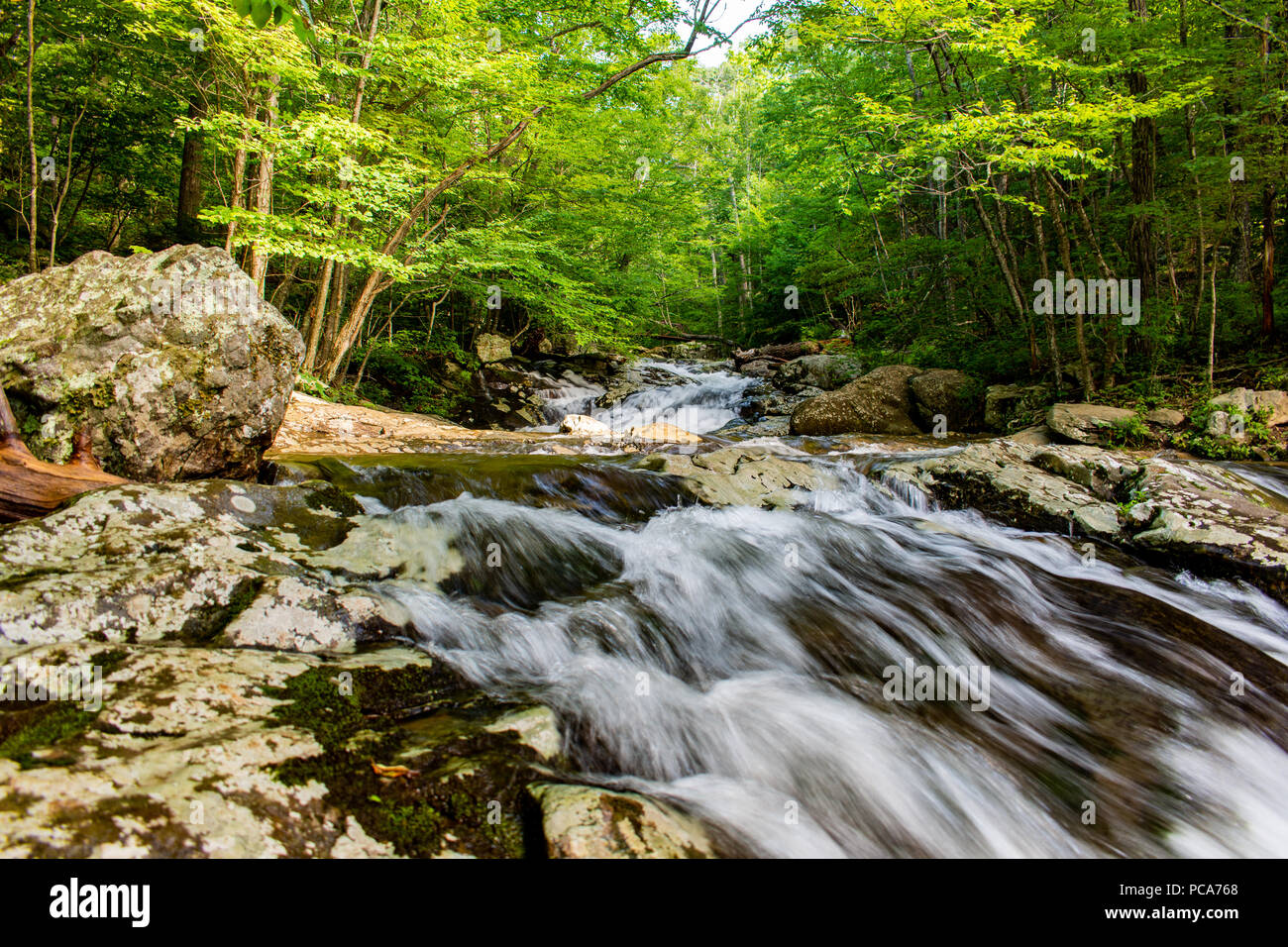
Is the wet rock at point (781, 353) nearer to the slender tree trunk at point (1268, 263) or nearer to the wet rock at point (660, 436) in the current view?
the wet rock at point (660, 436)

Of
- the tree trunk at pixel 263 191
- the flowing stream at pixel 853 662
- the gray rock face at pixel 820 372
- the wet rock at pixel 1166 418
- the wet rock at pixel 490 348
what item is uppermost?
the tree trunk at pixel 263 191

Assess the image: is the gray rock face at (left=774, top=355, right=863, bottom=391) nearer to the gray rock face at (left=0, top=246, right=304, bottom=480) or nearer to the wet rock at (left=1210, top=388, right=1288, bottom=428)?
the wet rock at (left=1210, top=388, right=1288, bottom=428)

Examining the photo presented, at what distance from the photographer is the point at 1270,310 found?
28.4ft

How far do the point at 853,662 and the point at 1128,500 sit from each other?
4014mm

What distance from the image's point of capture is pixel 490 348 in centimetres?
1680

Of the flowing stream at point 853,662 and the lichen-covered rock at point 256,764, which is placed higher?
the lichen-covered rock at point 256,764

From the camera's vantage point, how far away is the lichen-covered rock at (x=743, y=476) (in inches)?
243

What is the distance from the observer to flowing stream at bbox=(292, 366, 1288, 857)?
2.65 metres

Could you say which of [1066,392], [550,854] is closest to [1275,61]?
[1066,392]

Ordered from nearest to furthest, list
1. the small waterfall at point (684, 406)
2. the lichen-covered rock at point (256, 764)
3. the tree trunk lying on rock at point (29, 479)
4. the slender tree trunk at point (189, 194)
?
the lichen-covered rock at point (256, 764)
the tree trunk lying on rock at point (29, 479)
the slender tree trunk at point (189, 194)
the small waterfall at point (684, 406)

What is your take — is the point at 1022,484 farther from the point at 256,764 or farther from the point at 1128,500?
the point at 256,764

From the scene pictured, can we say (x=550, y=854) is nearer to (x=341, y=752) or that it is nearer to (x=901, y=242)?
(x=341, y=752)

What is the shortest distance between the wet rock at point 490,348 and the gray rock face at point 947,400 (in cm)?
1079

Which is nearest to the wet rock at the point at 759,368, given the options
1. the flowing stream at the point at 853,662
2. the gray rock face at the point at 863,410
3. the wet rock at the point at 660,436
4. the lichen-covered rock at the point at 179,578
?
the gray rock face at the point at 863,410
